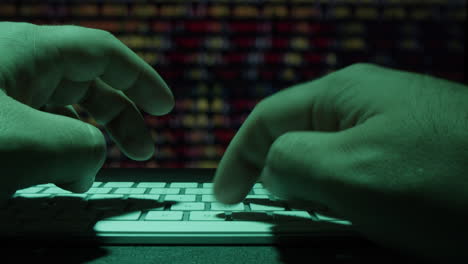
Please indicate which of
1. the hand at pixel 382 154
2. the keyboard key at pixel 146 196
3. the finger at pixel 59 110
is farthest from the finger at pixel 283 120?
the finger at pixel 59 110

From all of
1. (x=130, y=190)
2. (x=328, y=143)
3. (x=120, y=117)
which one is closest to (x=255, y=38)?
(x=120, y=117)

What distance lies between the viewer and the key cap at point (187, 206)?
18.8 inches

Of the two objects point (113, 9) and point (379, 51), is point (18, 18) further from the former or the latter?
point (379, 51)

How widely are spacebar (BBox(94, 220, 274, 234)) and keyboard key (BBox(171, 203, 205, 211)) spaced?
0.22ft

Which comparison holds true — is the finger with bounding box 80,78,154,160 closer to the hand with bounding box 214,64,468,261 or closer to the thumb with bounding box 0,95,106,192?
the thumb with bounding box 0,95,106,192

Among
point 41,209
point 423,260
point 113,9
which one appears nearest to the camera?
point 423,260

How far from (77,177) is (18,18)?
628 millimetres

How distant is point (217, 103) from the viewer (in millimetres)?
949

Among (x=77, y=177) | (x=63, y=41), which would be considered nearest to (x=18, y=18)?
(x=63, y=41)

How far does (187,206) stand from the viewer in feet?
1.61

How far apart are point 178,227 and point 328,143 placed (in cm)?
17

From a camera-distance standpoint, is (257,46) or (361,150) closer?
(361,150)

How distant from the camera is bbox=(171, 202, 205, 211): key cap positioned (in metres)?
0.48

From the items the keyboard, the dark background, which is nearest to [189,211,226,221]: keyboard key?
the keyboard
